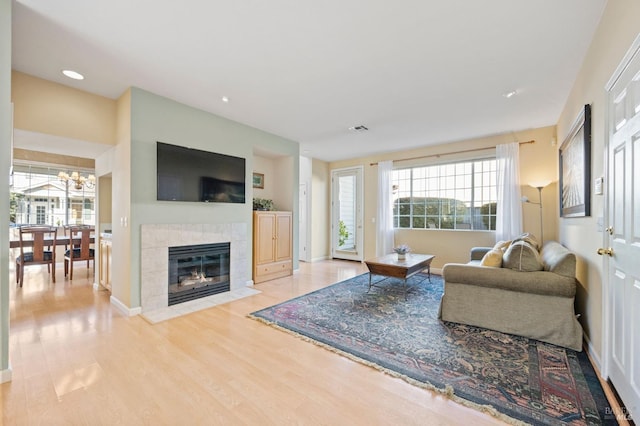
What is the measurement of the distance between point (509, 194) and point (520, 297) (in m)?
2.88

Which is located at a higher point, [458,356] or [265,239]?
[265,239]

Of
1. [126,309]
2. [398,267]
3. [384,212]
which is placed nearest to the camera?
[126,309]

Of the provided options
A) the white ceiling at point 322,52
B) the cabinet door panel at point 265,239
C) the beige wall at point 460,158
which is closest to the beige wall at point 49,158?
the white ceiling at point 322,52

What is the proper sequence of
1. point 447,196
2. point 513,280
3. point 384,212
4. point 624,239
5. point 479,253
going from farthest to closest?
1. point 384,212
2. point 447,196
3. point 479,253
4. point 513,280
5. point 624,239

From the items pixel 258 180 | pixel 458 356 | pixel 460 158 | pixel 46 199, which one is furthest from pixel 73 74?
pixel 460 158

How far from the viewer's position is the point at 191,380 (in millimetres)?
1968

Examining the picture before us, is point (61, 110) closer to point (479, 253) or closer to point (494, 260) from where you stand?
point (494, 260)

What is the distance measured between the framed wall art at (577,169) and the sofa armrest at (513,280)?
2.15ft

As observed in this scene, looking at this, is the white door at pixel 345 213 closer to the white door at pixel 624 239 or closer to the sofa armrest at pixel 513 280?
the sofa armrest at pixel 513 280

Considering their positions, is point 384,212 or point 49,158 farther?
point 384,212

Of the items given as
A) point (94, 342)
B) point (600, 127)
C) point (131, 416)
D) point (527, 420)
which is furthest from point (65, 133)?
point (600, 127)

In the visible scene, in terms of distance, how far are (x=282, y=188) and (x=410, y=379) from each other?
13.9 ft

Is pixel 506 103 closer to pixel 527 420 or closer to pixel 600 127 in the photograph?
pixel 600 127

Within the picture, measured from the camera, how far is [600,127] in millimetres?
2117
